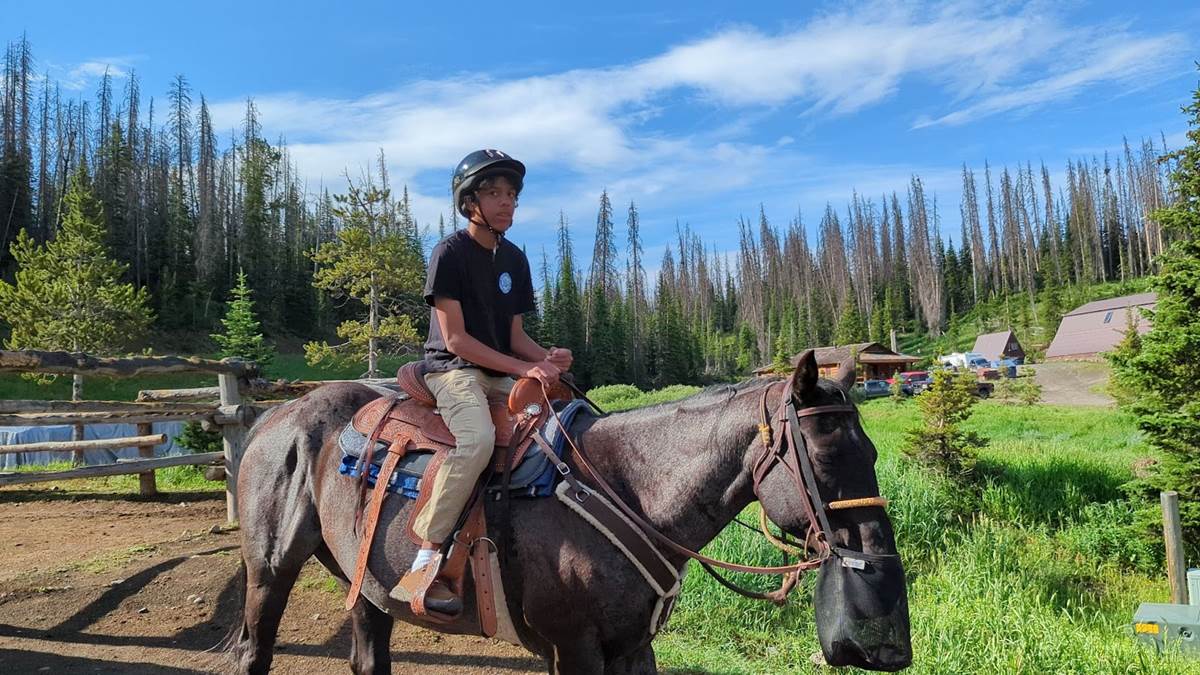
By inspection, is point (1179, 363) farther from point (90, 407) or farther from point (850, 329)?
point (850, 329)

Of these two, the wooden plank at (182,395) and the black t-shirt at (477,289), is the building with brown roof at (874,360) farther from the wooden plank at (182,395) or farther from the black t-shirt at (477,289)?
the black t-shirt at (477,289)

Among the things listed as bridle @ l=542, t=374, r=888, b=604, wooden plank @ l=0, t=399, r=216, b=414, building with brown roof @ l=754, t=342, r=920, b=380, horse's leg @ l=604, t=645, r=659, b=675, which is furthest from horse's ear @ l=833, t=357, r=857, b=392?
building with brown roof @ l=754, t=342, r=920, b=380

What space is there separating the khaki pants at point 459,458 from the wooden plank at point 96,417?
7813mm

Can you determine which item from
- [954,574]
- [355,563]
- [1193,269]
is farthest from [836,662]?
[1193,269]

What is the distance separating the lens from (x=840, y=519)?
7.58 ft

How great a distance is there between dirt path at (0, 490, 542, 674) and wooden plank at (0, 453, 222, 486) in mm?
895

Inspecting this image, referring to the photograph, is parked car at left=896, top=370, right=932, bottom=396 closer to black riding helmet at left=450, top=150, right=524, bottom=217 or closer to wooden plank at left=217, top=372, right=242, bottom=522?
wooden plank at left=217, top=372, right=242, bottom=522

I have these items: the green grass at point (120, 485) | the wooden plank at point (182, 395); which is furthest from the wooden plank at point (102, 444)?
the wooden plank at point (182, 395)

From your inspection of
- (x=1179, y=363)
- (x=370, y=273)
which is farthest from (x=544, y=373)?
(x=370, y=273)

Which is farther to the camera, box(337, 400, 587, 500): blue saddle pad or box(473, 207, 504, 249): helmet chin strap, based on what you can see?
box(473, 207, 504, 249): helmet chin strap

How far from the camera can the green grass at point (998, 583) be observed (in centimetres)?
538

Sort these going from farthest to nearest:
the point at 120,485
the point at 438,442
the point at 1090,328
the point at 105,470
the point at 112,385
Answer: the point at 1090,328
the point at 112,385
the point at 120,485
the point at 105,470
the point at 438,442

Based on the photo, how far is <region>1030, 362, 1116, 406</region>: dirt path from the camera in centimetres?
3100

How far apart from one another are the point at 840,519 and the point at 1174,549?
827 cm
